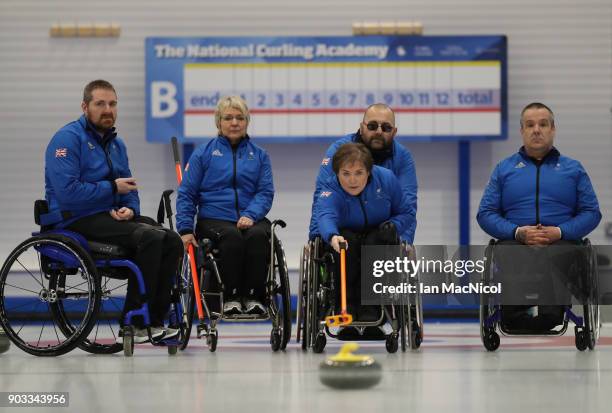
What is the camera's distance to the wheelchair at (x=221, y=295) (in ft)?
17.7

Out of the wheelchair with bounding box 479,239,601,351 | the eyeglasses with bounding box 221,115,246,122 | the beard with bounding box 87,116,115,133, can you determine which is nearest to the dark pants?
the wheelchair with bounding box 479,239,601,351

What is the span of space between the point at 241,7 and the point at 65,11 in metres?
1.27

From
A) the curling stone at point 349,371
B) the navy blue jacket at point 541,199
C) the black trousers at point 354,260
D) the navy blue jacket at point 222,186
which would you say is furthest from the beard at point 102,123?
the curling stone at point 349,371

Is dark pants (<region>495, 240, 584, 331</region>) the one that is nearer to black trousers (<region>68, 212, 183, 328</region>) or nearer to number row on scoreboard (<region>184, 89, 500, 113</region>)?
black trousers (<region>68, 212, 183, 328</region>)

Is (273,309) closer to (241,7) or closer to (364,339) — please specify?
(364,339)

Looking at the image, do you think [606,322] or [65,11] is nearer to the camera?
[606,322]

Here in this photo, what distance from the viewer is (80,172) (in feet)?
17.2

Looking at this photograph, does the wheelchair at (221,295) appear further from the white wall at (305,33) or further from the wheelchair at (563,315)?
the white wall at (305,33)

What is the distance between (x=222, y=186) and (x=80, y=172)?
0.72 metres

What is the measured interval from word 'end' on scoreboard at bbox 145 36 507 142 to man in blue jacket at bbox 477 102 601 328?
2.73 m

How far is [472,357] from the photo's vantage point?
513 cm

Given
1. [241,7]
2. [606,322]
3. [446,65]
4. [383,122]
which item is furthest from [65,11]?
[606,322]

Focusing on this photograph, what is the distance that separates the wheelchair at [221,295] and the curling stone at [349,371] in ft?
4.94

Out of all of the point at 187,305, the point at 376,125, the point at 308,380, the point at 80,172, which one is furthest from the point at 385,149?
the point at 308,380
